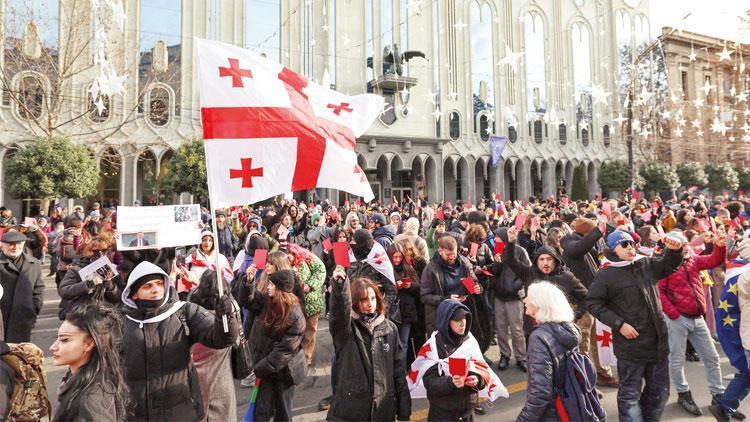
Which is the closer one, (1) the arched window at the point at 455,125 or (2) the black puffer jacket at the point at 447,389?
(2) the black puffer jacket at the point at 447,389

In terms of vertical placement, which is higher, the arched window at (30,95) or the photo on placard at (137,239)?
the arched window at (30,95)

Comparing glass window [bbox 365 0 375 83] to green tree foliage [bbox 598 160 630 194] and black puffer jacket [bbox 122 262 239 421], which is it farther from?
black puffer jacket [bbox 122 262 239 421]

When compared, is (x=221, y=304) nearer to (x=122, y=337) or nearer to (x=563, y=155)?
(x=122, y=337)

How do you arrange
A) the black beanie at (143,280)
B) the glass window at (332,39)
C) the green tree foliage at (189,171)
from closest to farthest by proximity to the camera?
1. the black beanie at (143,280)
2. the green tree foliage at (189,171)
3. the glass window at (332,39)

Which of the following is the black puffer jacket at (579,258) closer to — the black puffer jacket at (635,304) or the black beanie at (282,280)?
the black puffer jacket at (635,304)

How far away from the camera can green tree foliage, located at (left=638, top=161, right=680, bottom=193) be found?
107 feet

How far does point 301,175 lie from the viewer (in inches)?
153

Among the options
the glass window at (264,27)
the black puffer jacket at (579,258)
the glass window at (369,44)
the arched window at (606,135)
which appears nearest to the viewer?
the black puffer jacket at (579,258)

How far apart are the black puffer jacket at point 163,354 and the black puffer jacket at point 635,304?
10.3ft

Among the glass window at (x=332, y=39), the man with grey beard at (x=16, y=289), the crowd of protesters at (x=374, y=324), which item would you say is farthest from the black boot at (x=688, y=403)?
the glass window at (x=332, y=39)

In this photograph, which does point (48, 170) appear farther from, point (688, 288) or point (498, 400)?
point (688, 288)

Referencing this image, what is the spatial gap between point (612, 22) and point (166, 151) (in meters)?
33.0

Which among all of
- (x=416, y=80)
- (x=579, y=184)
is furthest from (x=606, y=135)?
(x=416, y=80)

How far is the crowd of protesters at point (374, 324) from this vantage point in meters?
2.92
